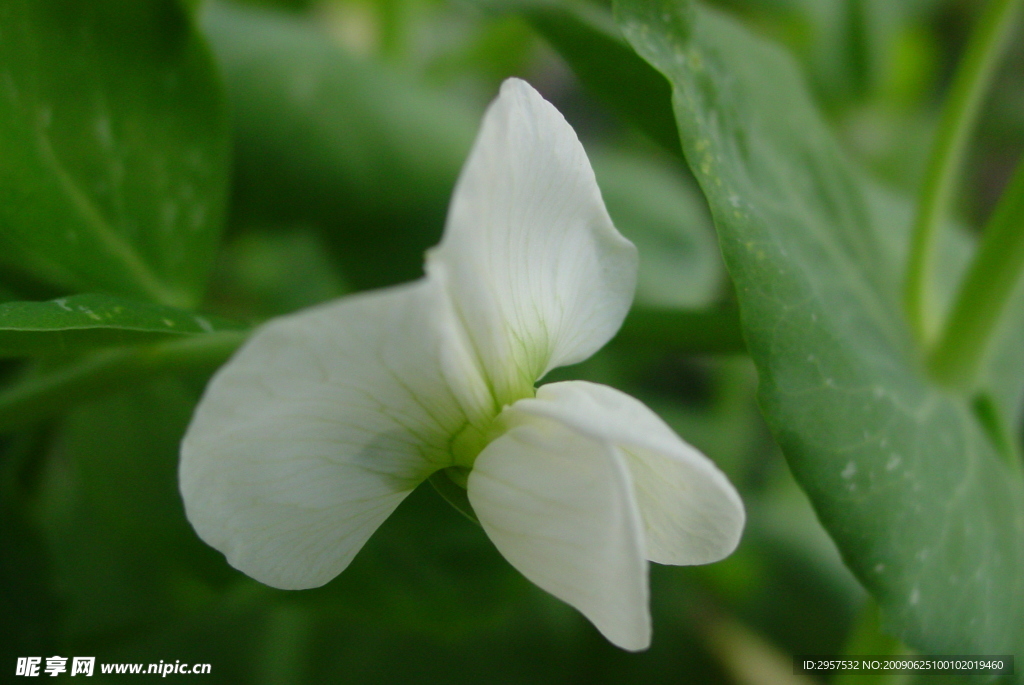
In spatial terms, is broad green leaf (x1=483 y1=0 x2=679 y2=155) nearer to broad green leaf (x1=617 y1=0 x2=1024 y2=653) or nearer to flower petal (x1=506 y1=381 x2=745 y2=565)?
broad green leaf (x1=617 y1=0 x2=1024 y2=653)

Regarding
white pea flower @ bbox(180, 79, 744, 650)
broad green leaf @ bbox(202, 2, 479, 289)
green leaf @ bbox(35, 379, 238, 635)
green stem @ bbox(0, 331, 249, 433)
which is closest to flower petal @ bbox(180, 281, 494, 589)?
white pea flower @ bbox(180, 79, 744, 650)

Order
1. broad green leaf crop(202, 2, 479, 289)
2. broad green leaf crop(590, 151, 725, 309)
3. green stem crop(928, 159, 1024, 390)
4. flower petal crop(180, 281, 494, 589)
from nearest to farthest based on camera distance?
flower petal crop(180, 281, 494, 589) < green stem crop(928, 159, 1024, 390) < broad green leaf crop(202, 2, 479, 289) < broad green leaf crop(590, 151, 725, 309)

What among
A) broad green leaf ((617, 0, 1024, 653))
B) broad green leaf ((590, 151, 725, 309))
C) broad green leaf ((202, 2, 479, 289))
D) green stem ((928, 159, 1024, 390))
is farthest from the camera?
broad green leaf ((590, 151, 725, 309))

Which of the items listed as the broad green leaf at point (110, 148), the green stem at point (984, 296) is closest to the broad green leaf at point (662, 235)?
the green stem at point (984, 296)

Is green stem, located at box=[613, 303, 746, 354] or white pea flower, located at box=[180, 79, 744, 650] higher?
white pea flower, located at box=[180, 79, 744, 650]

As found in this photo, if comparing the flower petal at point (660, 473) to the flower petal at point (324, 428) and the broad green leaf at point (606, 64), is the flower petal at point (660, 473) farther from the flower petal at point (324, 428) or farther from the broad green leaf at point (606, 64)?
the broad green leaf at point (606, 64)

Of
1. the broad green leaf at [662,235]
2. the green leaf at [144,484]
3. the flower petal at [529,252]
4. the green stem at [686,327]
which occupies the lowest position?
the green leaf at [144,484]

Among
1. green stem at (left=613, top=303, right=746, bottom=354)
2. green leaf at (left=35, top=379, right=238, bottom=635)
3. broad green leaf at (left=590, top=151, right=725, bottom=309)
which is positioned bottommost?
green leaf at (left=35, top=379, right=238, bottom=635)
